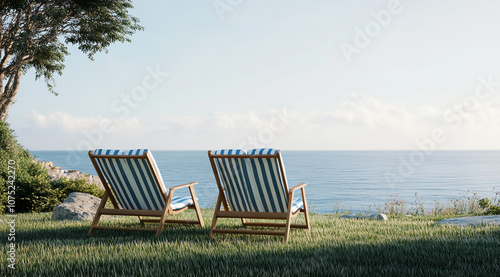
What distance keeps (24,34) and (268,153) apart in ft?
39.9

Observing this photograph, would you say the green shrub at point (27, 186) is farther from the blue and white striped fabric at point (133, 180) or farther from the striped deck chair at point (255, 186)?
the striped deck chair at point (255, 186)

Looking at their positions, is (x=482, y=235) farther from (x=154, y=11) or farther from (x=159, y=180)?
(x=154, y=11)

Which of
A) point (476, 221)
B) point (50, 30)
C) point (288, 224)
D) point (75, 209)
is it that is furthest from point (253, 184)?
point (50, 30)

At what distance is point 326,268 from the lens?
3.16 meters

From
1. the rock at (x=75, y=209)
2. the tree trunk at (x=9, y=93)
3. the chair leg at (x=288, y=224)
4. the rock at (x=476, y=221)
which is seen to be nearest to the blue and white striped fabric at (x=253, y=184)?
the chair leg at (x=288, y=224)

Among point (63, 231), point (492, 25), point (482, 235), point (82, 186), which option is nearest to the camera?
point (482, 235)

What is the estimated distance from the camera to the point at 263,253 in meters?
3.71

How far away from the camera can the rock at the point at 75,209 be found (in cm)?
673

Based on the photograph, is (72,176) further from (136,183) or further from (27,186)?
(136,183)

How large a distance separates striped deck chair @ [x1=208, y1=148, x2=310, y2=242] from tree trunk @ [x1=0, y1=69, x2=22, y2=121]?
40.3 ft

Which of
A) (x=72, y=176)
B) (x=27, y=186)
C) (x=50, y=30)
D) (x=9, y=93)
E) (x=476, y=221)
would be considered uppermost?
(x=50, y=30)

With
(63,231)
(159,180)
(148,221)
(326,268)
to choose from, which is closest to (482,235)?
(326,268)

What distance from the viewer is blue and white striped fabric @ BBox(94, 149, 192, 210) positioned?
4680 mm

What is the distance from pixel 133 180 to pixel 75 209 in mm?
2621
